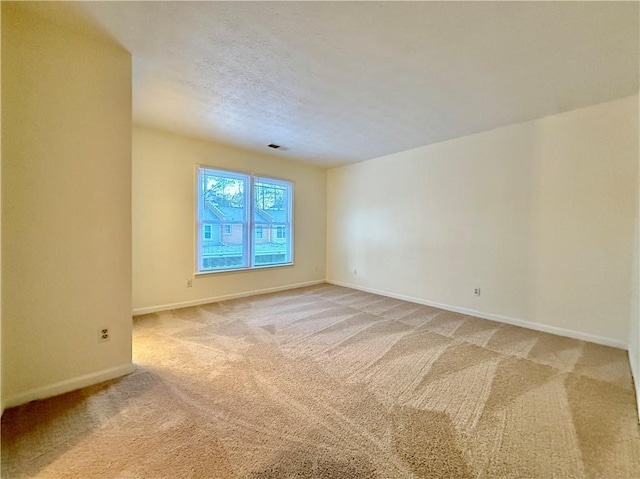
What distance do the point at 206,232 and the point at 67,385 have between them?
266 cm

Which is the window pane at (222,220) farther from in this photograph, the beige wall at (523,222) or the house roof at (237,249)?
the beige wall at (523,222)

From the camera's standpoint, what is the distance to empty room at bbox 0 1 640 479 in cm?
151

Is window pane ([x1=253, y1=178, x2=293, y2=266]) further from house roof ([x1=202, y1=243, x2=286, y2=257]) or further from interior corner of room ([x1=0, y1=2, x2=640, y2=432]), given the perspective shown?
interior corner of room ([x1=0, y1=2, x2=640, y2=432])

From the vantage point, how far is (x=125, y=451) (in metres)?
1.39

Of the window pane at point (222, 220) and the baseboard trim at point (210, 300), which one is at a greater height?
the window pane at point (222, 220)

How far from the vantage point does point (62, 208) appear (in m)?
1.88

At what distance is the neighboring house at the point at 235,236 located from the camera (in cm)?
432

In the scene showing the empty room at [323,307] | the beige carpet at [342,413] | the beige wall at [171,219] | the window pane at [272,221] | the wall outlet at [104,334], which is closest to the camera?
the beige carpet at [342,413]

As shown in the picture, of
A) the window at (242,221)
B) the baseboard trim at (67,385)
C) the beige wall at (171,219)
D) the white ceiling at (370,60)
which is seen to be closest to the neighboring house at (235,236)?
the window at (242,221)

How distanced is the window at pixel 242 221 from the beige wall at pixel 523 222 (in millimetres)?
1781

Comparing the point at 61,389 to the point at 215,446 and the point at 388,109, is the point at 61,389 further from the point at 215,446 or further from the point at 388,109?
the point at 388,109

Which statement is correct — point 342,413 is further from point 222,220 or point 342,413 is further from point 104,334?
point 222,220

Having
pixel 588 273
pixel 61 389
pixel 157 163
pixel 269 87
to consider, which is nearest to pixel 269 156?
pixel 157 163

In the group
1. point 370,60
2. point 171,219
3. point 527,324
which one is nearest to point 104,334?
point 171,219
